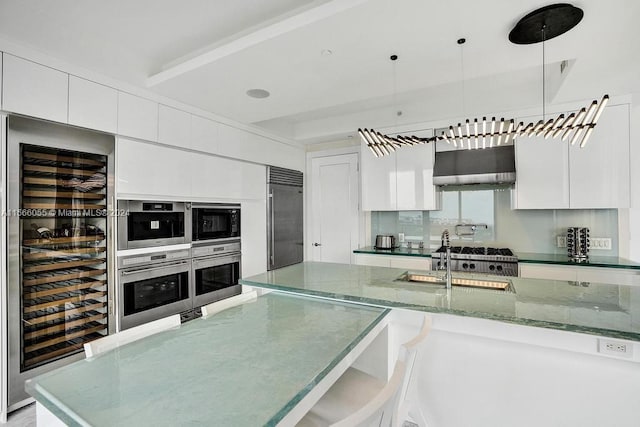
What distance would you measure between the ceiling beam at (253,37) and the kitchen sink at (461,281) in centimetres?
174

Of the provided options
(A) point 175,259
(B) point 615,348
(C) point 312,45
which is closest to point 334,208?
(A) point 175,259

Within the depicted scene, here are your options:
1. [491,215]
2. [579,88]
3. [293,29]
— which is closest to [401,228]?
[491,215]

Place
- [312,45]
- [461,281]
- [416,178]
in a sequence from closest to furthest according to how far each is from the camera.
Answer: [312,45]
[461,281]
[416,178]

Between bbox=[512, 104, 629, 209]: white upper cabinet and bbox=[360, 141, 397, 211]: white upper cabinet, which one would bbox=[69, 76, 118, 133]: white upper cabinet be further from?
bbox=[512, 104, 629, 209]: white upper cabinet

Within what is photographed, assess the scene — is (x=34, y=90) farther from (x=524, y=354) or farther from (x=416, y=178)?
(x=416, y=178)

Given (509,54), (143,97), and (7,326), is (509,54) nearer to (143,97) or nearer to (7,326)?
(143,97)

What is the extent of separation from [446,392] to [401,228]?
278 cm

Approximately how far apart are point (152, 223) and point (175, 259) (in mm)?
416

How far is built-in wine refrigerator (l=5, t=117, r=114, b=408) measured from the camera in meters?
2.11

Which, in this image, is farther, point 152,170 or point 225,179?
point 225,179

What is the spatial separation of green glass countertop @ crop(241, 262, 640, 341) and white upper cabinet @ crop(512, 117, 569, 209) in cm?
164

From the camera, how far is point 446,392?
5.51 feet

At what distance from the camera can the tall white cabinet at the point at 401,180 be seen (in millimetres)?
3799

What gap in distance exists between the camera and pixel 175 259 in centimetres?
303
